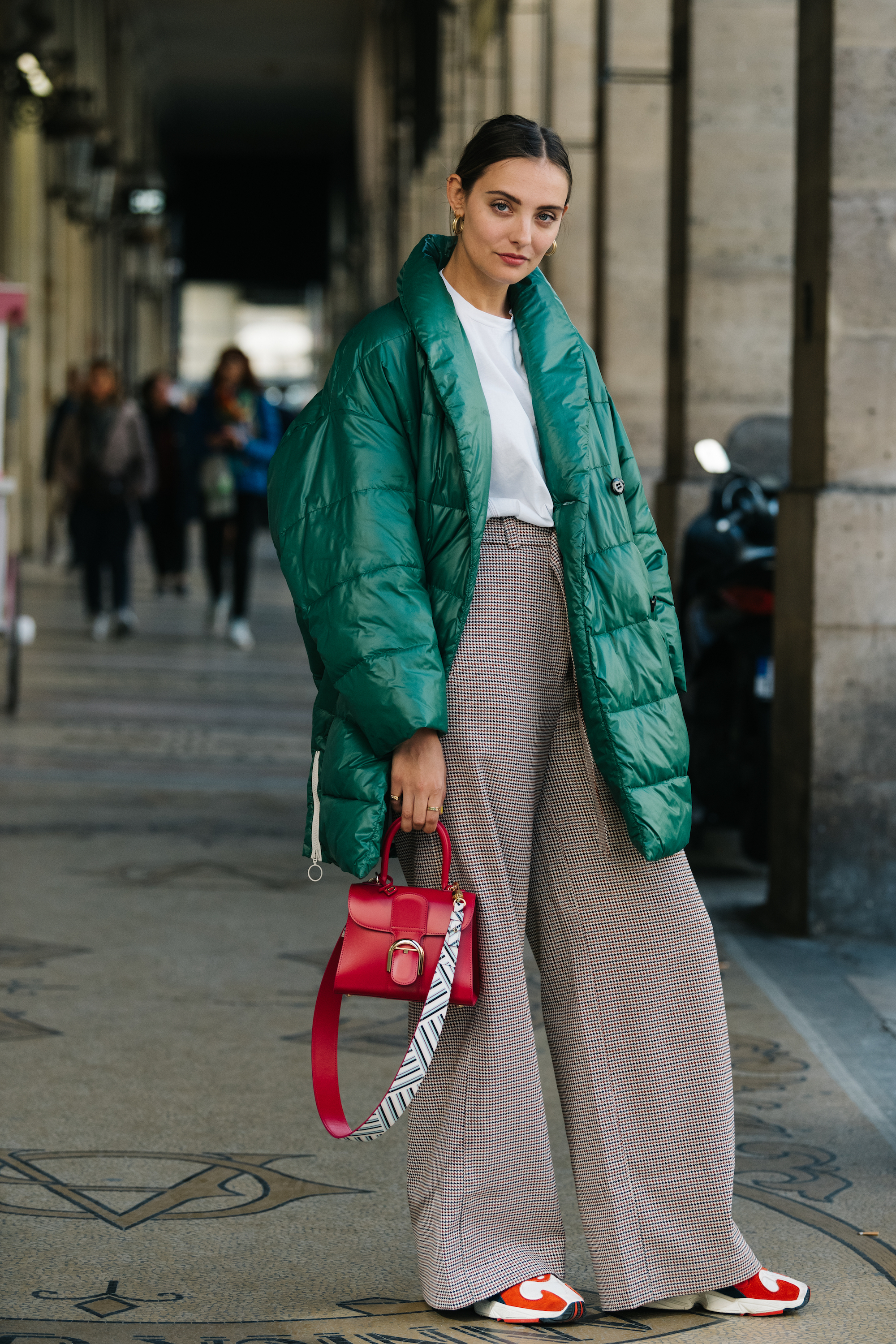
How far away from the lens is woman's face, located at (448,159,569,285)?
3.00m

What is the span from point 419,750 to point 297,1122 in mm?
1411

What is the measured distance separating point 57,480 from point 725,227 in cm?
852

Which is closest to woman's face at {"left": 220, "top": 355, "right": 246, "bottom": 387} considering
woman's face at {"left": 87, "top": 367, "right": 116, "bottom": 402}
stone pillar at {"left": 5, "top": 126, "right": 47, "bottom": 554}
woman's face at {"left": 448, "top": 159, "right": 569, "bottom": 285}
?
woman's face at {"left": 87, "top": 367, "right": 116, "bottom": 402}

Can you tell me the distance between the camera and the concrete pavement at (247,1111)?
3.11 meters

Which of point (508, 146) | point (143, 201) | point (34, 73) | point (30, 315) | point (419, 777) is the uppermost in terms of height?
point (143, 201)

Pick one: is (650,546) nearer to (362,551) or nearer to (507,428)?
(507,428)

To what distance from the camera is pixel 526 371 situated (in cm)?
307

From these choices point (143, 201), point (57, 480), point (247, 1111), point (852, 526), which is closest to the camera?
point (247, 1111)

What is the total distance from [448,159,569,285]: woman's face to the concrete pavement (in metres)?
1.73

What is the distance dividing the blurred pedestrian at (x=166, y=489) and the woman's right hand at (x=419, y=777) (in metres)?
15.2

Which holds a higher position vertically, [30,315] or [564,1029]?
[30,315]

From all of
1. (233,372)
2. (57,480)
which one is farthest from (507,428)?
(57,480)

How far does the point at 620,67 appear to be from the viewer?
10500 mm

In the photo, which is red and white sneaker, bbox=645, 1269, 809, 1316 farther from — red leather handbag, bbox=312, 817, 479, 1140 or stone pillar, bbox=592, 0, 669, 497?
stone pillar, bbox=592, 0, 669, 497
